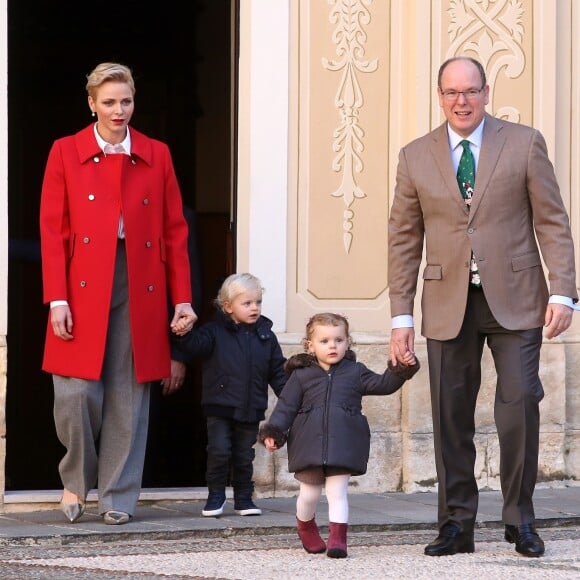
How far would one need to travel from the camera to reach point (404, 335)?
661 centimetres

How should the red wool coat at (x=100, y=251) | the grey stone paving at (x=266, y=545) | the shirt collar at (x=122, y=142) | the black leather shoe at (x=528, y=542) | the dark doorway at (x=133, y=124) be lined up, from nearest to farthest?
the grey stone paving at (x=266, y=545) → the black leather shoe at (x=528, y=542) → the red wool coat at (x=100, y=251) → the shirt collar at (x=122, y=142) → the dark doorway at (x=133, y=124)

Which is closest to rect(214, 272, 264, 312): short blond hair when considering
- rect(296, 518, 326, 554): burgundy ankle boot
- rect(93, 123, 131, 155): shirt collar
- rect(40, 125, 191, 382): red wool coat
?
rect(40, 125, 191, 382): red wool coat

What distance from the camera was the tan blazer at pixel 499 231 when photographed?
6453 millimetres

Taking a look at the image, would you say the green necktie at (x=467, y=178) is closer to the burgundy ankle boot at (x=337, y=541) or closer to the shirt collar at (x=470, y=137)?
the shirt collar at (x=470, y=137)

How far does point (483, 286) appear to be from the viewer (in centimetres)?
646

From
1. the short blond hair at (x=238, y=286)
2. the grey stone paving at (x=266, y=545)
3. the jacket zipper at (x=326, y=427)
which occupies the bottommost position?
the grey stone paving at (x=266, y=545)

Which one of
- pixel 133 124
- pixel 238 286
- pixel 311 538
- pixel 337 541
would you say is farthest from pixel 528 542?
pixel 133 124

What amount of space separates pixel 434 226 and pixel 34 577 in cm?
200

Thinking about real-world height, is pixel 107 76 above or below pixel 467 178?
above

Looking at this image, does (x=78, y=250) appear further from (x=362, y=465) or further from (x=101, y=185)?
(x=362, y=465)

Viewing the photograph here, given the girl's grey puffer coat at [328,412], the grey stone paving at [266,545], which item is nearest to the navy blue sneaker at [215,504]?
the grey stone paving at [266,545]

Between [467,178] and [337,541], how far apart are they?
1463 millimetres

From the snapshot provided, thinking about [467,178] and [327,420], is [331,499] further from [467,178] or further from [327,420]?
[467,178]

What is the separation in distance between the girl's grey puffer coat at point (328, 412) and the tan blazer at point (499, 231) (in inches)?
13.0
